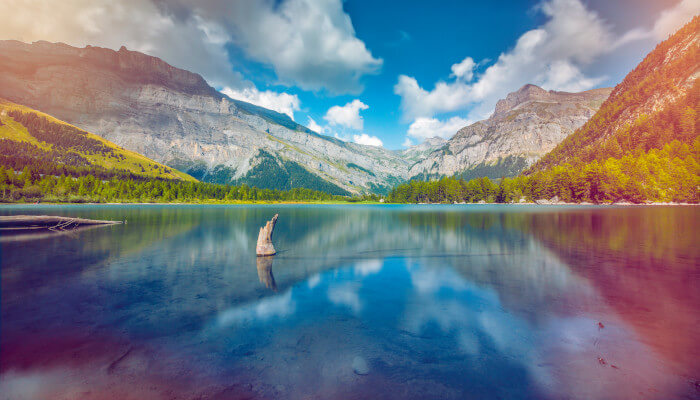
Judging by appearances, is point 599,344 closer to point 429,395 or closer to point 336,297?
point 429,395

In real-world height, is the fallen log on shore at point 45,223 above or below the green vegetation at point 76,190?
below

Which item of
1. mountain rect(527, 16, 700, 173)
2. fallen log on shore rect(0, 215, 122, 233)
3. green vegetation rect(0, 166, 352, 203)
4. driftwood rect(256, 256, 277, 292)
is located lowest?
driftwood rect(256, 256, 277, 292)

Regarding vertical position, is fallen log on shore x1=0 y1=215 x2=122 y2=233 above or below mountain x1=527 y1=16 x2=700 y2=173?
below

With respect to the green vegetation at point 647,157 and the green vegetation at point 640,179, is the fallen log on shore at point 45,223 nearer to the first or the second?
the green vegetation at point 640,179

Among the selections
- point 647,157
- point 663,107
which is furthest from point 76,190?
point 663,107

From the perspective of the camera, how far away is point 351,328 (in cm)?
1171

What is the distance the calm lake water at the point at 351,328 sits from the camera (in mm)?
7680

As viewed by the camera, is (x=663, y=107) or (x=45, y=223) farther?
(x=663, y=107)

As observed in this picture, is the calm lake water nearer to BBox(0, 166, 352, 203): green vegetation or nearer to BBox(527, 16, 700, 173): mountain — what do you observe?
BBox(0, 166, 352, 203): green vegetation

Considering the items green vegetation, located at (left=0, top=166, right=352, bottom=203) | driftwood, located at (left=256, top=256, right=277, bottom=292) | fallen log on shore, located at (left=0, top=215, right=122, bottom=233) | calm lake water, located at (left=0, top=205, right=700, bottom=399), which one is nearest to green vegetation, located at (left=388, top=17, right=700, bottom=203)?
calm lake water, located at (left=0, top=205, right=700, bottom=399)

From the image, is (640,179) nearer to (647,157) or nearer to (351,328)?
(647,157)

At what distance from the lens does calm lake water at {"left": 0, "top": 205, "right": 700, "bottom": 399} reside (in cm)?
768

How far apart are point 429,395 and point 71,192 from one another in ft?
710

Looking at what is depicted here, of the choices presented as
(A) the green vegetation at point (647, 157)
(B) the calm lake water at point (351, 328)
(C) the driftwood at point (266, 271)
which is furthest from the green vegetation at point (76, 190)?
(A) the green vegetation at point (647, 157)
